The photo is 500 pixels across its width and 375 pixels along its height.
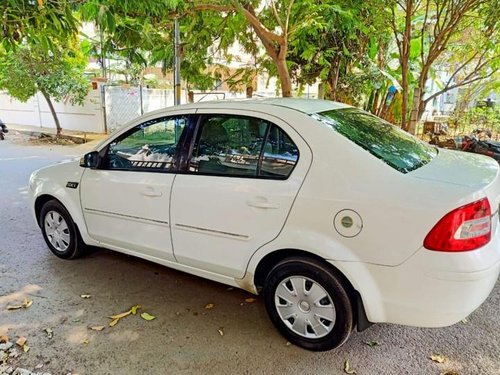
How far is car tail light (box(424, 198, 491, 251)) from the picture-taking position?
221 cm

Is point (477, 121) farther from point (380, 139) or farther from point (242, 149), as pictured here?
point (242, 149)

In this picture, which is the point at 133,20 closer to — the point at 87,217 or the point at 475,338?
the point at 87,217

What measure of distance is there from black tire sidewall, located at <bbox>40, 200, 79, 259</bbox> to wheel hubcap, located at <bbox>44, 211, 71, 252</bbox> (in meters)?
0.03

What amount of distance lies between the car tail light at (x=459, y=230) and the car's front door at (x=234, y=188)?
2.80 feet

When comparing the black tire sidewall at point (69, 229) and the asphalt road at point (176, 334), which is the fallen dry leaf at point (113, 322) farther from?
the black tire sidewall at point (69, 229)

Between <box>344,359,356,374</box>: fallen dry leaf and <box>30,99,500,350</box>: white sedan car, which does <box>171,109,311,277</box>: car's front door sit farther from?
<box>344,359,356,374</box>: fallen dry leaf

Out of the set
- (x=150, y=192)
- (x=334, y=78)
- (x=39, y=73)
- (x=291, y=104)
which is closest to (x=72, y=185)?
(x=150, y=192)

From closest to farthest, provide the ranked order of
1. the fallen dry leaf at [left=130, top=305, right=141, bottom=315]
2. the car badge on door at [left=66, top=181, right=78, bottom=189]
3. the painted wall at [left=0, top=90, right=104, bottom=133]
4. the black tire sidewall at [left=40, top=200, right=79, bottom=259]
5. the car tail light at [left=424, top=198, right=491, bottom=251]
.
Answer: the car tail light at [left=424, top=198, right=491, bottom=251] → the fallen dry leaf at [left=130, top=305, right=141, bottom=315] → the car badge on door at [left=66, top=181, right=78, bottom=189] → the black tire sidewall at [left=40, top=200, right=79, bottom=259] → the painted wall at [left=0, top=90, right=104, bottom=133]

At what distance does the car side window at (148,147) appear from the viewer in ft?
10.8

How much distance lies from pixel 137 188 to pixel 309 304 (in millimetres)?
1692

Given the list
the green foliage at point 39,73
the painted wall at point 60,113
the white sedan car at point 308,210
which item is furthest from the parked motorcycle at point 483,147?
the painted wall at point 60,113

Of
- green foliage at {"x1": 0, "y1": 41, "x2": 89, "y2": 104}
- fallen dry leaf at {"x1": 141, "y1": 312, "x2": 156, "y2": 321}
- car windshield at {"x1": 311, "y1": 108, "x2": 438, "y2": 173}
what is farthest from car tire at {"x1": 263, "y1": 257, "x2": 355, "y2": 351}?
green foliage at {"x1": 0, "y1": 41, "x2": 89, "y2": 104}

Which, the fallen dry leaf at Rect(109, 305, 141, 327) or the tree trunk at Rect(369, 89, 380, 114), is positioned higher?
the tree trunk at Rect(369, 89, 380, 114)

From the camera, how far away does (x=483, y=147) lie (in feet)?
26.6
